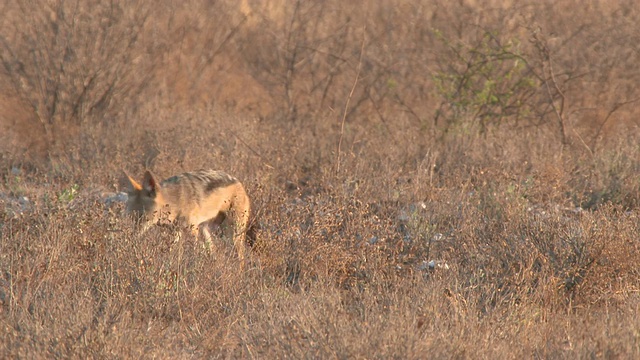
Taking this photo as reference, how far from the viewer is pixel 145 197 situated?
6672 mm

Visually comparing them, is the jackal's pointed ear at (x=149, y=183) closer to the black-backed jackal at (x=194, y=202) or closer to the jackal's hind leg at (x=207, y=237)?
the black-backed jackal at (x=194, y=202)

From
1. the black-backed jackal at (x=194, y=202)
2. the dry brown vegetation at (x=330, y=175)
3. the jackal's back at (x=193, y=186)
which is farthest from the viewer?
the jackal's back at (x=193, y=186)

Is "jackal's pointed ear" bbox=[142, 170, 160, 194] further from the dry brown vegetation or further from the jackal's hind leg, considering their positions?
the jackal's hind leg

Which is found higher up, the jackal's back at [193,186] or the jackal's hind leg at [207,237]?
the jackal's back at [193,186]

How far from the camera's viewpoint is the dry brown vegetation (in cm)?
470

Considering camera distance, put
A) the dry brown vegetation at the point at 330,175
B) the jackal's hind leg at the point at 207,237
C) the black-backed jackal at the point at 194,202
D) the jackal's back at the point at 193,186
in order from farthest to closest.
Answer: the jackal's back at the point at 193,186
the black-backed jackal at the point at 194,202
the jackal's hind leg at the point at 207,237
the dry brown vegetation at the point at 330,175

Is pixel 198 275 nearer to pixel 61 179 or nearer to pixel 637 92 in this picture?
pixel 61 179

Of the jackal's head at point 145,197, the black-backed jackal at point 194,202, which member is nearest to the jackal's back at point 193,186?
the black-backed jackal at point 194,202

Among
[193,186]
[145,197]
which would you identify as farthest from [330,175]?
[145,197]

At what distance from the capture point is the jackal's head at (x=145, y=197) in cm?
660

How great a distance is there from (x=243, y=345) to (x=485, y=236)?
9.05 feet

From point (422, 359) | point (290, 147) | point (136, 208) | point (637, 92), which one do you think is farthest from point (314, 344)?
point (637, 92)

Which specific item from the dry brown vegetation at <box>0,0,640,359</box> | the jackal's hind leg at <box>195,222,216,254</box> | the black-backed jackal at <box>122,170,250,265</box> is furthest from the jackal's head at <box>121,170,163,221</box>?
the jackal's hind leg at <box>195,222,216,254</box>

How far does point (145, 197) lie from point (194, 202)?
442 mm
